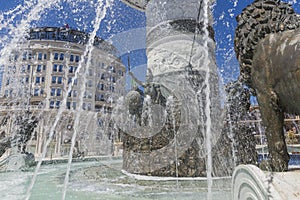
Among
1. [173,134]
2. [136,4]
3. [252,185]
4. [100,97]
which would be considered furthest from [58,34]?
[252,185]

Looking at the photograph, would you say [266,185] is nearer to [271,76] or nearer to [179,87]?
[271,76]

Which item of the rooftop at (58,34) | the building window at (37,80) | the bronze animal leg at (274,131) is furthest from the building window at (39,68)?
the bronze animal leg at (274,131)

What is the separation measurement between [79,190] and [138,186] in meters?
1.16

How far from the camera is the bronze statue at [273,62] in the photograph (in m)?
1.94

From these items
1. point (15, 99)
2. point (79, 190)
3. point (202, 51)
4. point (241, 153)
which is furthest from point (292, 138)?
point (15, 99)

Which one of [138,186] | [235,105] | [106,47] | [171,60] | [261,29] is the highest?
[106,47]

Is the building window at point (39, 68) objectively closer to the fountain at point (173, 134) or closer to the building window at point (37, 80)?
the building window at point (37, 80)

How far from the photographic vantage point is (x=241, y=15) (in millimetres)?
2512

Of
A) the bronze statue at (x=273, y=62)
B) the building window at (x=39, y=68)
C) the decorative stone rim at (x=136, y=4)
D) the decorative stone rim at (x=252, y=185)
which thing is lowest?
the decorative stone rim at (x=252, y=185)

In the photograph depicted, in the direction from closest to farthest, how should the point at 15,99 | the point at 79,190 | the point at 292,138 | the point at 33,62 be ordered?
the point at 79,190 → the point at 292,138 → the point at 15,99 → the point at 33,62

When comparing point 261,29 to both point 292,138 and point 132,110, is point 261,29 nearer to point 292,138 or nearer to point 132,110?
point 132,110

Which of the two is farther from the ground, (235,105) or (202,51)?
(202,51)

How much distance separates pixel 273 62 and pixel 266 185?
39.9 inches

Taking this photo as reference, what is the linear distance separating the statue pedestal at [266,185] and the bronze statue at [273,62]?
0.36m
